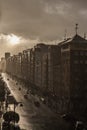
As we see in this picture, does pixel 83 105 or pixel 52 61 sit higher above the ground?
pixel 52 61

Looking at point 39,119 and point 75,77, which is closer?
point 39,119


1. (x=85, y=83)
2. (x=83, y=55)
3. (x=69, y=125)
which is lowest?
(x=69, y=125)

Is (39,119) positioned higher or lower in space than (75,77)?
lower

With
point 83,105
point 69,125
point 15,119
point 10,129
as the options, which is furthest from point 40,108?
point 10,129

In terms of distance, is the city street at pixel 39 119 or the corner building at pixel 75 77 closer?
the city street at pixel 39 119

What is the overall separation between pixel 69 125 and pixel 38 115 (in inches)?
799

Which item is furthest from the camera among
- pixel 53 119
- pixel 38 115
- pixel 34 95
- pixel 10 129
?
pixel 34 95

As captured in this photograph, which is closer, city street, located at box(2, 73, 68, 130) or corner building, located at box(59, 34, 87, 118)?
city street, located at box(2, 73, 68, 130)

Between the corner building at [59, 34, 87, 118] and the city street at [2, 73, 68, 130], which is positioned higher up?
the corner building at [59, 34, 87, 118]

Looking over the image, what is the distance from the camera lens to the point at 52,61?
160000mm

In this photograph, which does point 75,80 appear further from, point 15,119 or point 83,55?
point 15,119

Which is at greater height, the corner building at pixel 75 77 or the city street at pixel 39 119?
the corner building at pixel 75 77

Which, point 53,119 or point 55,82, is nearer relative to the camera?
point 53,119

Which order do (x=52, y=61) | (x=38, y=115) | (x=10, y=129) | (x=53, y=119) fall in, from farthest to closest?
1. (x=52, y=61)
2. (x=38, y=115)
3. (x=53, y=119)
4. (x=10, y=129)
